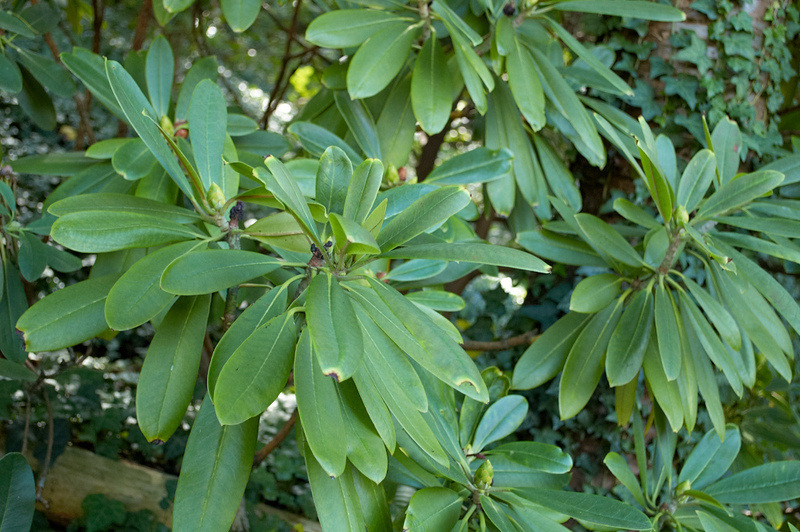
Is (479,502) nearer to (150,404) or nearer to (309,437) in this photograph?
(309,437)

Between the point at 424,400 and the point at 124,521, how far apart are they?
5.80 ft

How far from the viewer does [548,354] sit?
133 cm

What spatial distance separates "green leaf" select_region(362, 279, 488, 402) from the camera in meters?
0.66

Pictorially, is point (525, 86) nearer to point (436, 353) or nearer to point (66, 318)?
point (436, 353)

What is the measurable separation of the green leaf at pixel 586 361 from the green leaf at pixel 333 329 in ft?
2.28

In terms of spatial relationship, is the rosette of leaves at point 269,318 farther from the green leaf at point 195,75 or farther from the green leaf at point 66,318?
the green leaf at point 195,75

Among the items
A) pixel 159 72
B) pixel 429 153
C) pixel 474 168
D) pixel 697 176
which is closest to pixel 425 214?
pixel 474 168

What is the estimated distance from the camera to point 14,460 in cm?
92

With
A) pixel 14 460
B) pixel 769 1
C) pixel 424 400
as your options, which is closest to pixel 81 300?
pixel 14 460

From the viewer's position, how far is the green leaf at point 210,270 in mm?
697

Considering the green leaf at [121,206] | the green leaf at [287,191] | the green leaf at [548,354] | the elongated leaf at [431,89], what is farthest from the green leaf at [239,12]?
the green leaf at [548,354]

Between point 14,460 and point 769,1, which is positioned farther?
point 769,1

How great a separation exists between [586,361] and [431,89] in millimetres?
655

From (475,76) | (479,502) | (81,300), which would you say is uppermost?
(475,76)
